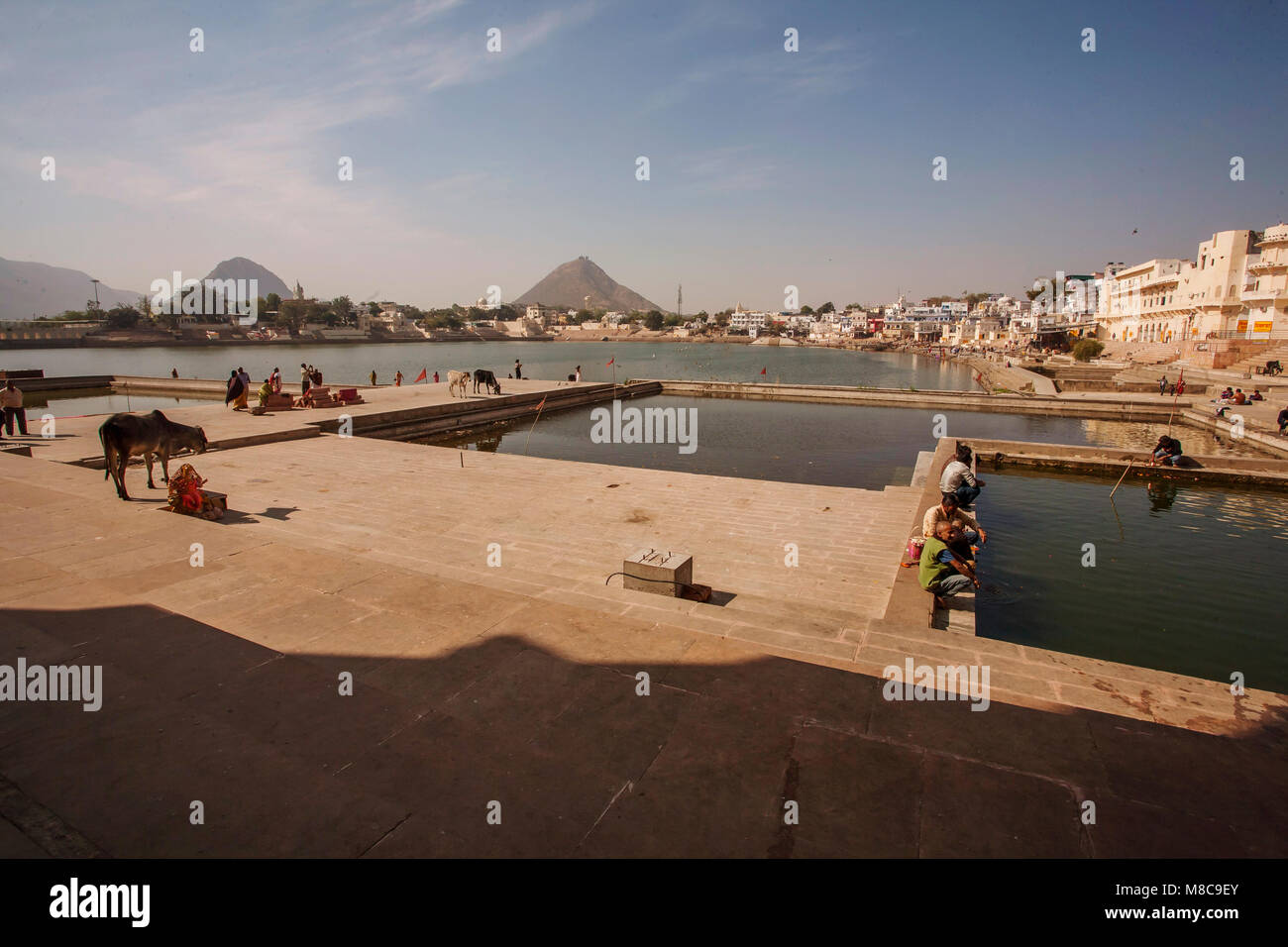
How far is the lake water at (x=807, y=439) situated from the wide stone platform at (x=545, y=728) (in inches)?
506

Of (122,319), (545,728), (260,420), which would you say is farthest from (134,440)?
(122,319)

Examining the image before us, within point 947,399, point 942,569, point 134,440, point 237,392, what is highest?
point 947,399

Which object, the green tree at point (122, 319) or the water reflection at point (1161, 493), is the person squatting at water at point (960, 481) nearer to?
the water reflection at point (1161, 493)

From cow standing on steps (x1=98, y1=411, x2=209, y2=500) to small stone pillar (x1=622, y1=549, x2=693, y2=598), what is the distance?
8.31 metres

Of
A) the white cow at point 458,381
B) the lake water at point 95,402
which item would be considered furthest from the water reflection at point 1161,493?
the lake water at point 95,402

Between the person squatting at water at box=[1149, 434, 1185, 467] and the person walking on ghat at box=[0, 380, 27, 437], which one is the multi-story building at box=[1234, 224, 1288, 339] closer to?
the person squatting at water at box=[1149, 434, 1185, 467]

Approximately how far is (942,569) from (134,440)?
12218 mm

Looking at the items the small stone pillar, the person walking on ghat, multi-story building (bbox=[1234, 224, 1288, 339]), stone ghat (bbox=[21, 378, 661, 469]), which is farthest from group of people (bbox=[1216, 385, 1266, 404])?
the person walking on ghat

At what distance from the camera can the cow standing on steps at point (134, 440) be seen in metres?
9.25

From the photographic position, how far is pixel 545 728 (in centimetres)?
380

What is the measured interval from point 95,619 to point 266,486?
729 cm

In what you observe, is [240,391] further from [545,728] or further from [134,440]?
[545,728]
